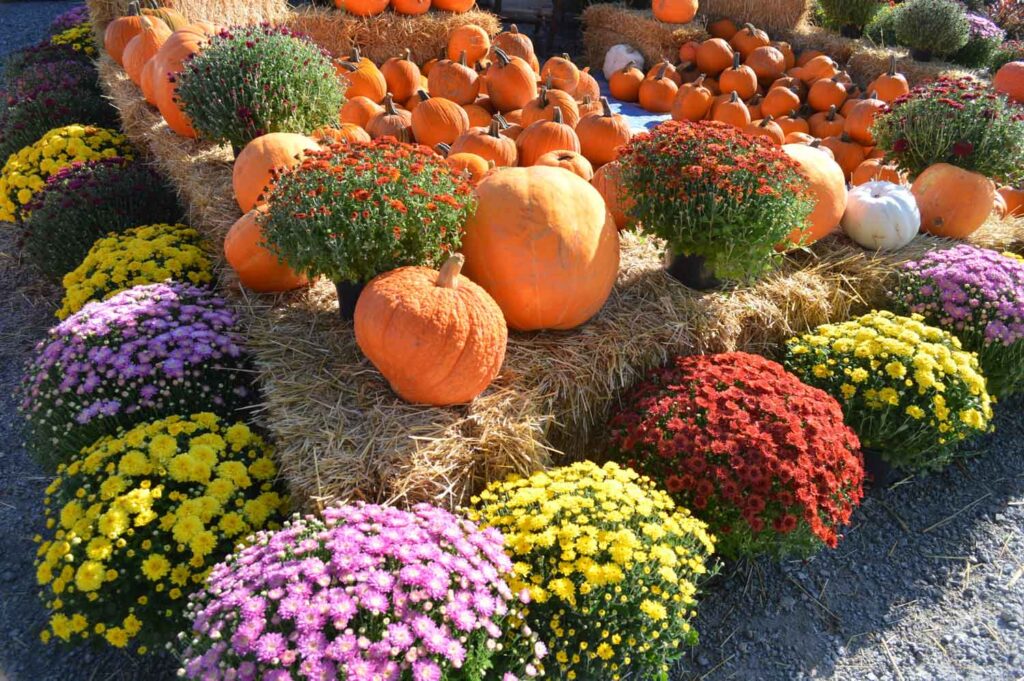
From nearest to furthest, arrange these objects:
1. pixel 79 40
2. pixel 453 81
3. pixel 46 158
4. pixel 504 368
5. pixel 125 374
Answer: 1. pixel 125 374
2. pixel 504 368
3. pixel 46 158
4. pixel 453 81
5. pixel 79 40

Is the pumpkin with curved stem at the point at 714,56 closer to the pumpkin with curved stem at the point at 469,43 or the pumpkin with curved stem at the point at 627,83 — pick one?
the pumpkin with curved stem at the point at 627,83

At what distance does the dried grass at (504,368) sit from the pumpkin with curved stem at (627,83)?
14.0 ft

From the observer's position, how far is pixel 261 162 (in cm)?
327

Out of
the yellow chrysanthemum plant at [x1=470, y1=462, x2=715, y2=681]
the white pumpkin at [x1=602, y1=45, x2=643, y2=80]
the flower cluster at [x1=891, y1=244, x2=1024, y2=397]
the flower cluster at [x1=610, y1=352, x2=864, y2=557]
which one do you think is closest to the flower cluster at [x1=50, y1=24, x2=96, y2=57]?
the white pumpkin at [x1=602, y1=45, x2=643, y2=80]

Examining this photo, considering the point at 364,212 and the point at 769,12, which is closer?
the point at 364,212

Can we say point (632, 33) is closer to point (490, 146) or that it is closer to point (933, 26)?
point (933, 26)

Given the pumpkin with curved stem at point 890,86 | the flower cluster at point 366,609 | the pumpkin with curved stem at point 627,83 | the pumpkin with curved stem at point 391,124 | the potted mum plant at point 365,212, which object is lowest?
the pumpkin with curved stem at point 627,83

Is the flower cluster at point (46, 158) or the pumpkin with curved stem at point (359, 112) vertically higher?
the pumpkin with curved stem at point (359, 112)

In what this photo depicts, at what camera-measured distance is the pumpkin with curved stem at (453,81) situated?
5430 millimetres

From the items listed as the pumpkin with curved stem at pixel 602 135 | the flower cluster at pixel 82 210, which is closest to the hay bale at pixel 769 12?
the pumpkin with curved stem at pixel 602 135

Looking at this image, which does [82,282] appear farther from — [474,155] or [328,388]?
[474,155]

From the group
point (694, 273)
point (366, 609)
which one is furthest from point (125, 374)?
point (694, 273)

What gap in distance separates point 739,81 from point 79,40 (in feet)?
21.0

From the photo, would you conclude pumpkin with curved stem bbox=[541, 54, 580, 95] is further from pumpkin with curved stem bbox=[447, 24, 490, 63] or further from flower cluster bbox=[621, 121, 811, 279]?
flower cluster bbox=[621, 121, 811, 279]
